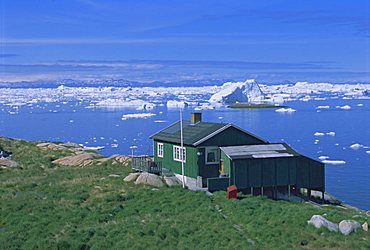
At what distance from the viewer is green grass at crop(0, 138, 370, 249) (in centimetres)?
1622

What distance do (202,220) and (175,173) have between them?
837 cm

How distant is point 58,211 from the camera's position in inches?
795

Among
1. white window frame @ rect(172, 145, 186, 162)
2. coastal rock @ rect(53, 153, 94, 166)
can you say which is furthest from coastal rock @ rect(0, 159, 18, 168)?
white window frame @ rect(172, 145, 186, 162)

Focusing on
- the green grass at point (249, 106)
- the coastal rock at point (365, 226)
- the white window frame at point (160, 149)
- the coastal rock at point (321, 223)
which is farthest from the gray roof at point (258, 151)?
the green grass at point (249, 106)

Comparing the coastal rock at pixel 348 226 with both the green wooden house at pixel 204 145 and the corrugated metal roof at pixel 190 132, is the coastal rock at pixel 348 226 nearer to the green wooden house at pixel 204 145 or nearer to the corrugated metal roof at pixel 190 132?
the green wooden house at pixel 204 145

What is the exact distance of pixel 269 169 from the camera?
79.4 ft

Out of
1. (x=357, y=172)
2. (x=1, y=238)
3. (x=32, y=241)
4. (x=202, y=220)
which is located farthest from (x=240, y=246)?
(x=357, y=172)

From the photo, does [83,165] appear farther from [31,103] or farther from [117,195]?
[31,103]

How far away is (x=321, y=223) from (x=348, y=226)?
82 cm

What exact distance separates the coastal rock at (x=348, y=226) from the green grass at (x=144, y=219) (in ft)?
0.78

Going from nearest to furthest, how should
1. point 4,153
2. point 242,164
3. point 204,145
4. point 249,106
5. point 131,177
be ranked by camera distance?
point 242,164
point 204,145
point 131,177
point 4,153
point 249,106

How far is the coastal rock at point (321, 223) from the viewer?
1719 cm

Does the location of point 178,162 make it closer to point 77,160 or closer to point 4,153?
point 77,160

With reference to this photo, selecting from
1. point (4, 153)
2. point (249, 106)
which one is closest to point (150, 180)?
point (4, 153)
